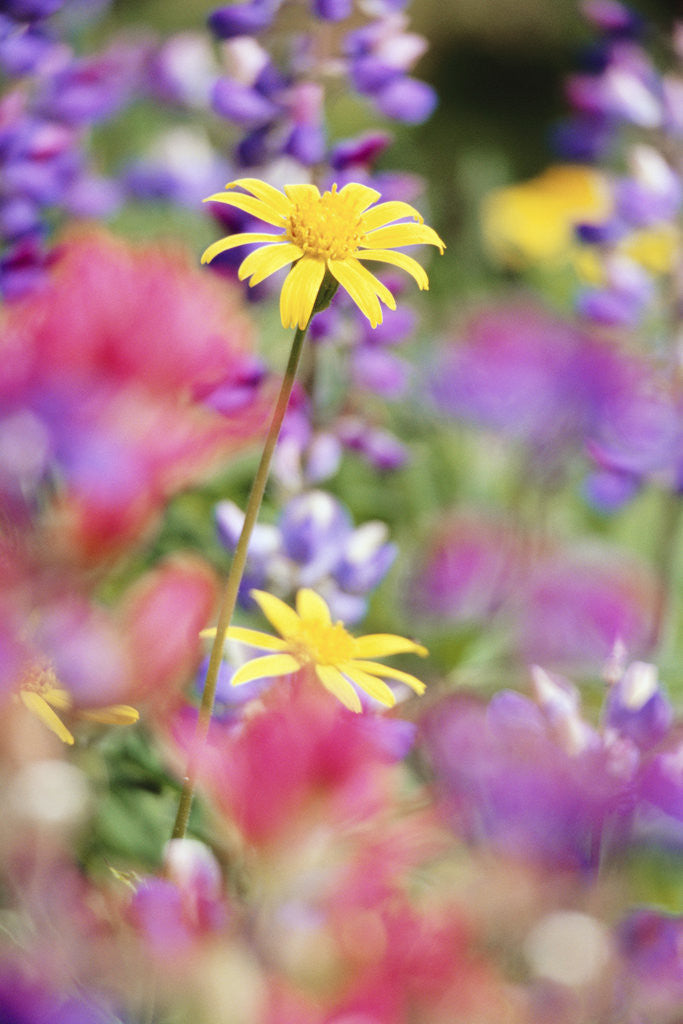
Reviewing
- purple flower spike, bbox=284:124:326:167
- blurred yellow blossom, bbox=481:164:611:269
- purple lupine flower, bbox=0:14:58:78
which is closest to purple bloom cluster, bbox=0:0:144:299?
purple lupine flower, bbox=0:14:58:78

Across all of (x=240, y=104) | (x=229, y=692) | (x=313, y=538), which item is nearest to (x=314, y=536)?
(x=313, y=538)

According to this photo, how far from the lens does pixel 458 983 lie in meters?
0.19

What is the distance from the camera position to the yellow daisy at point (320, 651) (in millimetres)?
280

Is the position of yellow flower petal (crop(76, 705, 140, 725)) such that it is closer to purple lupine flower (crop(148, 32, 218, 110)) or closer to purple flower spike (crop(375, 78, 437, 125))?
purple flower spike (crop(375, 78, 437, 125))

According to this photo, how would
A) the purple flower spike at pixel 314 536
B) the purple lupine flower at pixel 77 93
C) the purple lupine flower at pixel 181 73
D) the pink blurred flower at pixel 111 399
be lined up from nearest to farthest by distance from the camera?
the pink blurred flower at pixel 111 399, the purple flower spike at pixel 314 536, the purple lupine flower at pixel 77 93, the purple lupine flower at pixel 181 73

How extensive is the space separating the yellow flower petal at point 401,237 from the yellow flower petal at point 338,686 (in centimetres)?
11

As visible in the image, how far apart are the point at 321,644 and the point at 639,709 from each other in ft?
0.33

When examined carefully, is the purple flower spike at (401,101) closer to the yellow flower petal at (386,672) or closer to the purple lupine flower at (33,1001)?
the yellow flower petal at (386,672)

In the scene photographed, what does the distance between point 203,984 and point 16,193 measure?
0.42 m

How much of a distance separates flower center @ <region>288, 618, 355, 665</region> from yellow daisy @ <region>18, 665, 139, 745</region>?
8cm

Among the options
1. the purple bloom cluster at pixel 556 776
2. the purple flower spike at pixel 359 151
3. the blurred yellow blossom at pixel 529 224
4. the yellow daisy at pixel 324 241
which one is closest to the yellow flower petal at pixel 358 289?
the yellow daisy at pixel 324 241

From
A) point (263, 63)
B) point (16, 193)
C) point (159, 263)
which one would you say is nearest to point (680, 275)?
point (263, 63)

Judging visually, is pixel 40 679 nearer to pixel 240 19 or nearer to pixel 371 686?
pixel 371 686

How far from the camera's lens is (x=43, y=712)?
0.21m
